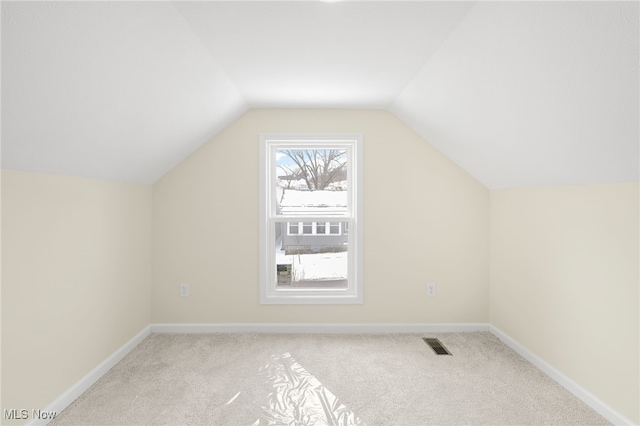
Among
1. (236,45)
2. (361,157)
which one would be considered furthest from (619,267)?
(236,45)

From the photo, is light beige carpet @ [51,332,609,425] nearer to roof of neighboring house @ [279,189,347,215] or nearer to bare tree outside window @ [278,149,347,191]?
roof of neighboring house @ [279,189,347,215]

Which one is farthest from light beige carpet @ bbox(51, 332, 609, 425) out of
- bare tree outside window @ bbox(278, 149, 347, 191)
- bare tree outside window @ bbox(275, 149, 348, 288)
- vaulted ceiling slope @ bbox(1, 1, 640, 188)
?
bare tree outside window @ bbox(278, 149, 347, 191)

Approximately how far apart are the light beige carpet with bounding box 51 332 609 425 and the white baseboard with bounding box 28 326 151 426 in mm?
50

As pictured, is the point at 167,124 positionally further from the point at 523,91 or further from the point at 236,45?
the point at 523,91

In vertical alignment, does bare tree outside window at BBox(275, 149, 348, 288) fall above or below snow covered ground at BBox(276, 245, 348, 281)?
above

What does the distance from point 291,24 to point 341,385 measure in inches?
87.8

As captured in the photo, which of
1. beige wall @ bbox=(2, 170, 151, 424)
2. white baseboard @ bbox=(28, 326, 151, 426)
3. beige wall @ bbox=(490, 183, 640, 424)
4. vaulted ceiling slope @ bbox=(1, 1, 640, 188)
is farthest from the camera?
white baseboard @ bbox=(28, 326, 151, 426)

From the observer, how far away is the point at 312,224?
3.52 metres

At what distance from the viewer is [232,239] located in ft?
11.0

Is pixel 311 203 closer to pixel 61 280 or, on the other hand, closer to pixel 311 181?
pixel 311 181

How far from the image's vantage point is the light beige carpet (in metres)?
2.03

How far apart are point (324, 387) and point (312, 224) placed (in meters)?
1.59

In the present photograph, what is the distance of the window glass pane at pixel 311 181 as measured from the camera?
3.51m

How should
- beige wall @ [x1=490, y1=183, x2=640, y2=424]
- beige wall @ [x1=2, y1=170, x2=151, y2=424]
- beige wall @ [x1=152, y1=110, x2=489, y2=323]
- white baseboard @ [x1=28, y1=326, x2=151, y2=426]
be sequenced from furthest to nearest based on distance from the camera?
beige wall @ [x1=152, y1=110, x2=489, y2=323] → white baseboard @ [x1=28, y1=326, x2=151, y2=426] → beige wall @ [x1=490, y1=183, x2=640, y2=424] → beige wall @ [x1=2, y1=170, x2=151, y2=424]
